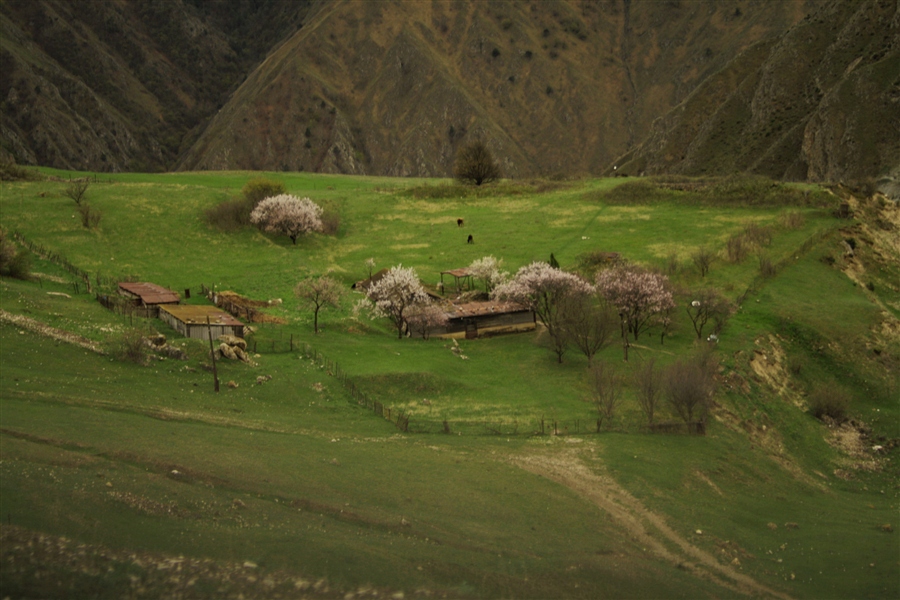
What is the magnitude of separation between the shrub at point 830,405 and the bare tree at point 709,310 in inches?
335

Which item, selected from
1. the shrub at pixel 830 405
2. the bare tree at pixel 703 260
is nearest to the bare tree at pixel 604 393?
the shrub at pixel 830 405

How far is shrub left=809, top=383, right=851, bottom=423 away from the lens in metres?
53.4

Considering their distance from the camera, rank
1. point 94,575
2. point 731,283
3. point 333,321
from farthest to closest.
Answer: point 731,283, point 333,321, point 94,575

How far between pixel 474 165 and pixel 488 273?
4613 centimetres

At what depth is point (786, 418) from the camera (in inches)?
2055

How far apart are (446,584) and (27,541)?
10.0 meters

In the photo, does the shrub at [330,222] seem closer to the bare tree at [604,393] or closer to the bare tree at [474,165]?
the bare tree at [474,165]

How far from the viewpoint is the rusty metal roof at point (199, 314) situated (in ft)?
182

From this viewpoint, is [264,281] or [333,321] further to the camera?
[264,281]

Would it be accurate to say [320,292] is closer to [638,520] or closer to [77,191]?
[638,520]

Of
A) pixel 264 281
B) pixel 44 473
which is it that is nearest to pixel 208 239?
pixel 264 281

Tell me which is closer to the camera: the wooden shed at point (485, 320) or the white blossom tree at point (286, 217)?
the wooden shed at point (485, 320)

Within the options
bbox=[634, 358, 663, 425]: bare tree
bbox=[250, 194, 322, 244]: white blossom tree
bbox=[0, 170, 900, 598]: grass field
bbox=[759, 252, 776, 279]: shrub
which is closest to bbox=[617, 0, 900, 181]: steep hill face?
bbox=[0, 170, 900, 598]: grass field

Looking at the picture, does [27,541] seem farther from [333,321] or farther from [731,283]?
[731,283]
